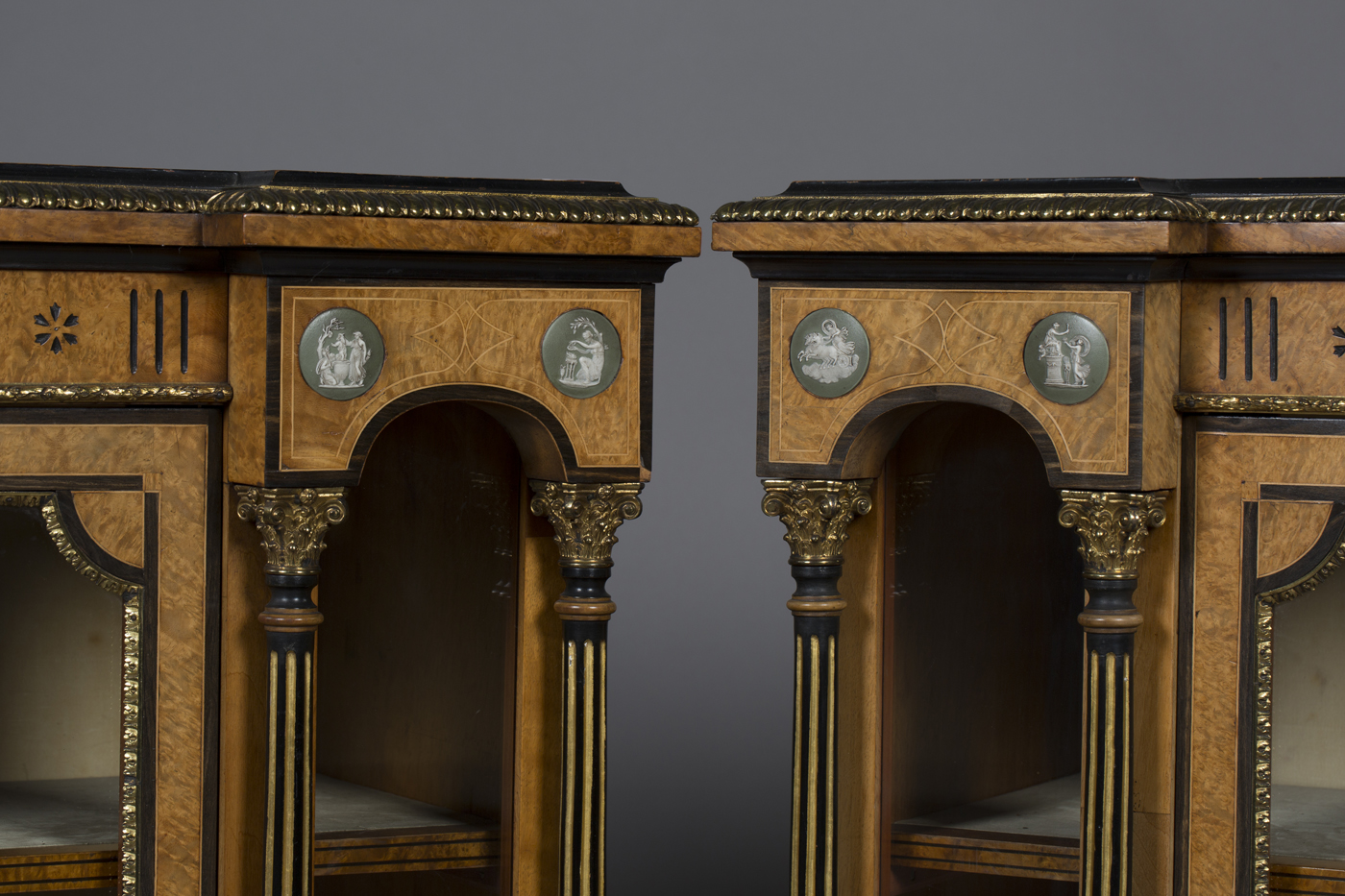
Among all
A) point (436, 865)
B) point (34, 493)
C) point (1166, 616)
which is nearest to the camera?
point (34, 493)

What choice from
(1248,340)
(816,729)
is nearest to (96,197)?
(816,729)

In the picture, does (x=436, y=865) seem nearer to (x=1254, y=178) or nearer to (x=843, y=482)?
(x=843, y=482)

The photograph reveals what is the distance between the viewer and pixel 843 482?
565cm

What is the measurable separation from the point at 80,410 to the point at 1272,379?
9.60 feet

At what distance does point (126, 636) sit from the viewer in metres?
5.39

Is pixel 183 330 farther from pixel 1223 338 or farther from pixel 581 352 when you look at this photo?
pixel 1223 338

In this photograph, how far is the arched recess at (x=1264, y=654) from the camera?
17.8 ft

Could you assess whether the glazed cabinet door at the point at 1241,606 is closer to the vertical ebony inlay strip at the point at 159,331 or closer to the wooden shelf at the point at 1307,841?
the wooden shelf at the point at 1307,841

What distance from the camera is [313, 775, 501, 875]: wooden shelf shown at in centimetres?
599

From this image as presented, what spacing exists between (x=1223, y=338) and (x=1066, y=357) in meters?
0.46

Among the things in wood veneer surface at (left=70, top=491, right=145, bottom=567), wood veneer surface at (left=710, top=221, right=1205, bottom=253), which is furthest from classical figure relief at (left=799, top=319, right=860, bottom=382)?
wood veneer surface at (left=70, top=491, right=145, bottom=567)

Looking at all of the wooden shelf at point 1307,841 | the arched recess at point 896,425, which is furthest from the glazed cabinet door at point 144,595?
the wooden shelf at point 1307,841

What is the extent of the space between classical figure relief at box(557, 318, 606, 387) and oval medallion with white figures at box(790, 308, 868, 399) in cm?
50

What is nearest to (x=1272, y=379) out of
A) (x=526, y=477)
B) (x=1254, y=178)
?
(x=1254, y=178)
